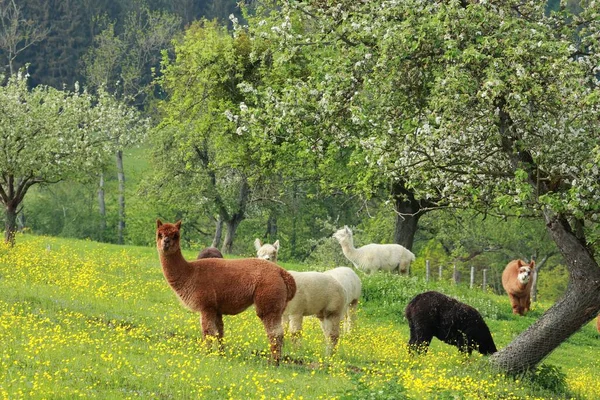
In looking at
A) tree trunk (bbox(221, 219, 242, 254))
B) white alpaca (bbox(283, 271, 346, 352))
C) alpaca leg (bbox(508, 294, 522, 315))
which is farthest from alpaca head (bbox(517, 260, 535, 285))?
tree trunk (bbox(221, 219, 242, 254))

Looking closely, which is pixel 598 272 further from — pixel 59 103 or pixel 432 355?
pixel 59 103

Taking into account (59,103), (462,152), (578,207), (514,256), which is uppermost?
(59,103)

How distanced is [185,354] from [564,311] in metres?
8.25

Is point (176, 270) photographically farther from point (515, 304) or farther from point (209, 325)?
point (515, 304)

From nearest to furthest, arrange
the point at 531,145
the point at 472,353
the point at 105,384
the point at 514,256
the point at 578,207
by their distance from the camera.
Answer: the point at 105,384, the point at 578,207, the point at 531,145, the point at 472,353, the point at 514,256

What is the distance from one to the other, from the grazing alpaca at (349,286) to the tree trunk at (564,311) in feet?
12.9

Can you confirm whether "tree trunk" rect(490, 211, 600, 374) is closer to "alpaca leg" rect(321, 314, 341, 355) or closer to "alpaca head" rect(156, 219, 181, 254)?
"alpaca leg" rect(321, 314, 341, 355)

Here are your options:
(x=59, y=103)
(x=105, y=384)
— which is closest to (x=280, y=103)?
(x=105, y=384)

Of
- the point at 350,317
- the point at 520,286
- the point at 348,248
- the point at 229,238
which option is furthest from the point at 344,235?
the point at 229,238

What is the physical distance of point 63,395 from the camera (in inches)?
432

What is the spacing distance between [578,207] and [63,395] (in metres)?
9.84

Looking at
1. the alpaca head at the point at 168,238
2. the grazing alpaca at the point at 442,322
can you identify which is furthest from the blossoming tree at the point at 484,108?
the alpaca head at the point at 168,238

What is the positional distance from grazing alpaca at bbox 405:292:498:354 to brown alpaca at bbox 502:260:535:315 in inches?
412

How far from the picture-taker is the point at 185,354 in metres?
14.5
